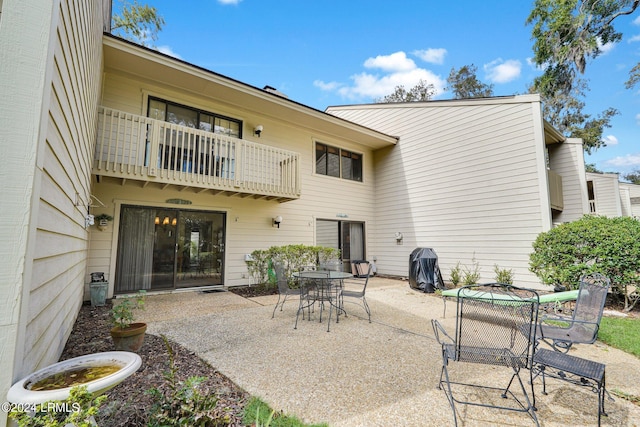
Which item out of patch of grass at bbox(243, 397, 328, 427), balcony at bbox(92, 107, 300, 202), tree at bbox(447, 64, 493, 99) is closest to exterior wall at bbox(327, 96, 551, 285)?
balcony at bbox(92, 107, 300, 202)

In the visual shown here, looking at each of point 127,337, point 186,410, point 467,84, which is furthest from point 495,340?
point 467,84

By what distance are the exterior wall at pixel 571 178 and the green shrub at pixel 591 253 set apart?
4.03 metres

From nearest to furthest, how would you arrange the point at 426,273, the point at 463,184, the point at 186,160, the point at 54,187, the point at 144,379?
the point at 54,187 < the point at 144,379 < the point at 186,160 < the point at 426,273 < the point at 463,184

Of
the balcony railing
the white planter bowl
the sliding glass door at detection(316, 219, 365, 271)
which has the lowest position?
the white planter bowl

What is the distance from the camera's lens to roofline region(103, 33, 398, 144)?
17.6 ft

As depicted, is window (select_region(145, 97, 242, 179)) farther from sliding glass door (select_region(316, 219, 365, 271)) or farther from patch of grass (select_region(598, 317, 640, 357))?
patch of grass (select_region(598, 317, 640, 357))

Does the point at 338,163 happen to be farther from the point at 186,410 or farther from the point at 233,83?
the point at 186,410

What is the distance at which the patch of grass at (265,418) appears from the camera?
6.50ft

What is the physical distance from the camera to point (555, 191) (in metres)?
8.50

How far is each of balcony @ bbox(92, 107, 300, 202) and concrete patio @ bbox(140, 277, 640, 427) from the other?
2676 mm

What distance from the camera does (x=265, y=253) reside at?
7500 mm

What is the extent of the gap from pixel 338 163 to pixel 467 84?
50.2 feet

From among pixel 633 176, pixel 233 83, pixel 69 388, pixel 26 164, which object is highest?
pixel 633 176

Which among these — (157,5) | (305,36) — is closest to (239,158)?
(305,36)
